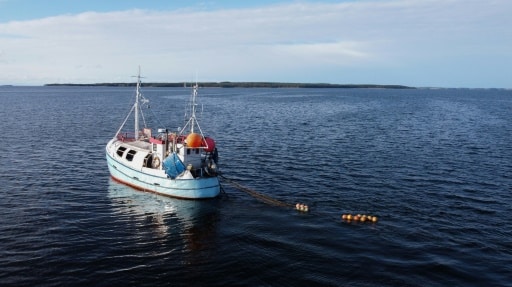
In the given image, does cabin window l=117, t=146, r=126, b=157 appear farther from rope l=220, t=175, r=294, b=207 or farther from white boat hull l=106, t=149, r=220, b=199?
rope l=220, t=175, r=294, b=207

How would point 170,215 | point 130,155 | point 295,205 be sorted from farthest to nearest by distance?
point 130,155, point 295,205, point 170,215

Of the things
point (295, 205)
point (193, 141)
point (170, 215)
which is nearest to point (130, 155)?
point (193, 141)

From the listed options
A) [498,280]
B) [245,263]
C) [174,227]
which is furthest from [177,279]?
[498,280]

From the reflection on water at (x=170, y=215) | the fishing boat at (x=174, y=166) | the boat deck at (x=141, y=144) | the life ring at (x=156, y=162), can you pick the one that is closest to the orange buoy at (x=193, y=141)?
the fishing boat at (x=174, y=166)

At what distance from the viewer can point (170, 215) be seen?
37312mm

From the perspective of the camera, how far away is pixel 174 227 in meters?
34.6

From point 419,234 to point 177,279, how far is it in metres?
18.3

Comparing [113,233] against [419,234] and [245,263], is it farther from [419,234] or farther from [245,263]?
[419,234]

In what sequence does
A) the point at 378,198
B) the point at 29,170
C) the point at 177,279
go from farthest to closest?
the point at 29,170 < the point at 378,198 < the point at 177,279

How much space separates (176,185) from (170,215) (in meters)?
3.93

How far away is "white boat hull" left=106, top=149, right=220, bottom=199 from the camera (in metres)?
40.2

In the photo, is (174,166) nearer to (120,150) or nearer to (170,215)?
(170,215)

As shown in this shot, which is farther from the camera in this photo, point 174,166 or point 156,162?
point 156,162

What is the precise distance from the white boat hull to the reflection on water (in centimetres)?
57
